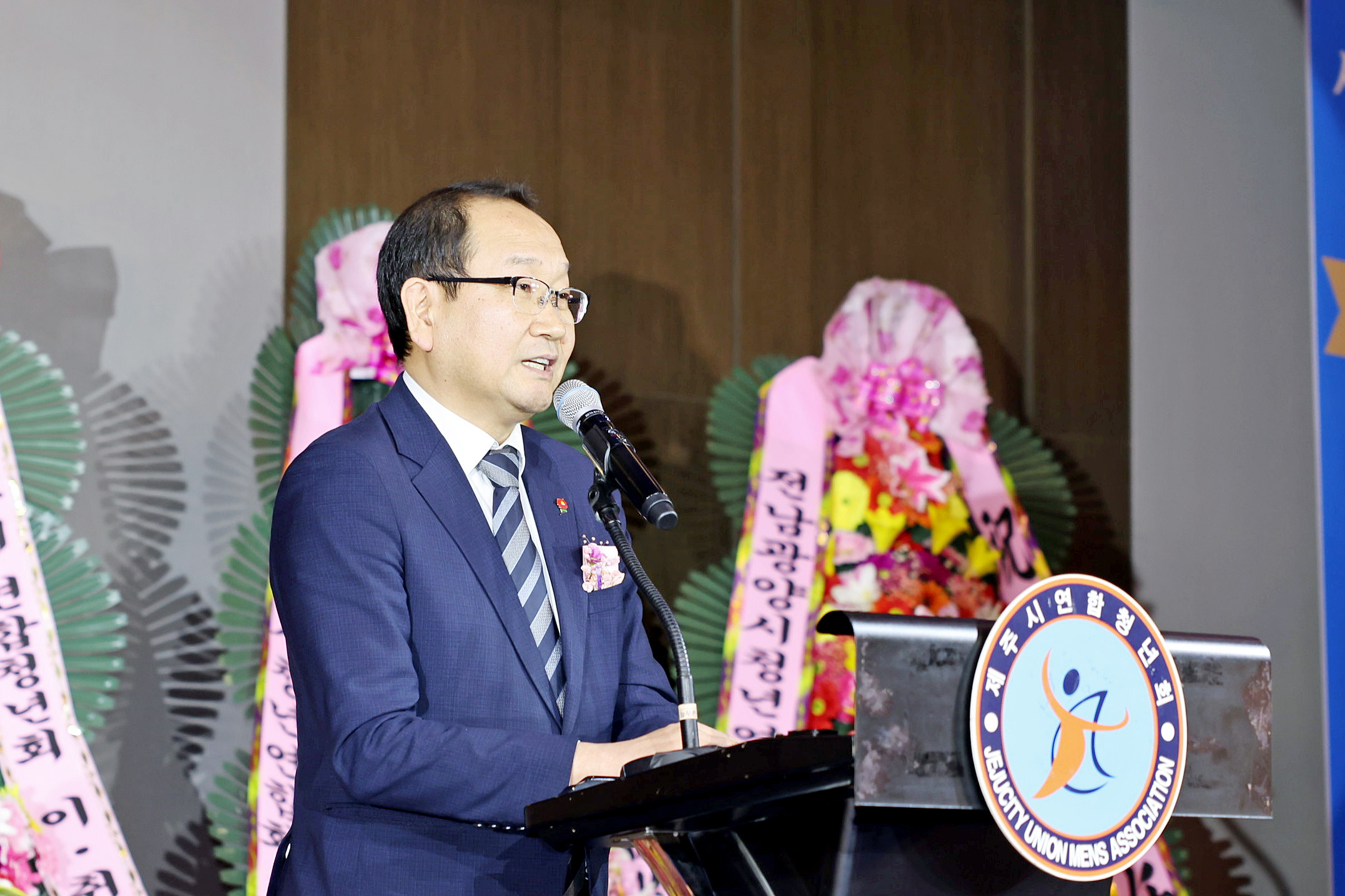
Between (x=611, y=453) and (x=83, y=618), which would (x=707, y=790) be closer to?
(x=611, y=453)

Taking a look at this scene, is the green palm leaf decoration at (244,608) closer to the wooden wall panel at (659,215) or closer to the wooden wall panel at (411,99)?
the wooden wall panel at (411,99)

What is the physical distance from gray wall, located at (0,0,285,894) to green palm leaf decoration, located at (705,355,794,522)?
38.3 inches

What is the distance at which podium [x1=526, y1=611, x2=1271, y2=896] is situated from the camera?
0.98 meters

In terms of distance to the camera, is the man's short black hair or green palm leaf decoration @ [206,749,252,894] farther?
green palm leaf decoration @ [206,749,252,894]

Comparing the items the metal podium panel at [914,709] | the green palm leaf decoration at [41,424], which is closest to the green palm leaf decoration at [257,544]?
the green palm leaf decoration at [41,424]

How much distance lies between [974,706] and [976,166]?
108 inches

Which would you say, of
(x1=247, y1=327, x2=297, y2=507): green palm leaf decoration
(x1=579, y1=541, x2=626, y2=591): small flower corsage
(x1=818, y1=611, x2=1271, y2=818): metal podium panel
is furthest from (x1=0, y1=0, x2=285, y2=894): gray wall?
(x1=818, y1=611, x2=1271, y2=818): metal podium panel

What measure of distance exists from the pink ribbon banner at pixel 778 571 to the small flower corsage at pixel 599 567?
1249mm

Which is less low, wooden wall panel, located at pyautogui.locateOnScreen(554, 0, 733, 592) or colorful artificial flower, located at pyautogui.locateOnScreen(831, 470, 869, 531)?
wooden wall panel, located at pyautogui.locateOnScreen(554, 0, 733, 592)

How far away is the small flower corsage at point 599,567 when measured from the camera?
159 cm

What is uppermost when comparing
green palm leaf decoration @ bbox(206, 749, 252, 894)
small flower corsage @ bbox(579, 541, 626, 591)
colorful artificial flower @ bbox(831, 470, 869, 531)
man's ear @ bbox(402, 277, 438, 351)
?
man's ear @ bbox(402, 277, 438, 351)

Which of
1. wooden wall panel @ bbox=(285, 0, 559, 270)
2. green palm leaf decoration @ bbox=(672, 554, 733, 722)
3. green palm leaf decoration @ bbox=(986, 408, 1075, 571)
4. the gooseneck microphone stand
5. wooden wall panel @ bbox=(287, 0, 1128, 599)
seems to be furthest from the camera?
green palm leaf decoration @ bbox=(986, 408, 1075, 571)

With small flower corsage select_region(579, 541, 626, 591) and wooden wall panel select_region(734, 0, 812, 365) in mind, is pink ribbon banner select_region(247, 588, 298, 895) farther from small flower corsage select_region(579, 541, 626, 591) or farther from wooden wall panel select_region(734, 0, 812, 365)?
wooden wall panel select_region(734, 0, 812, 365)

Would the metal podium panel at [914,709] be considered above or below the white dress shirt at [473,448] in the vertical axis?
below
